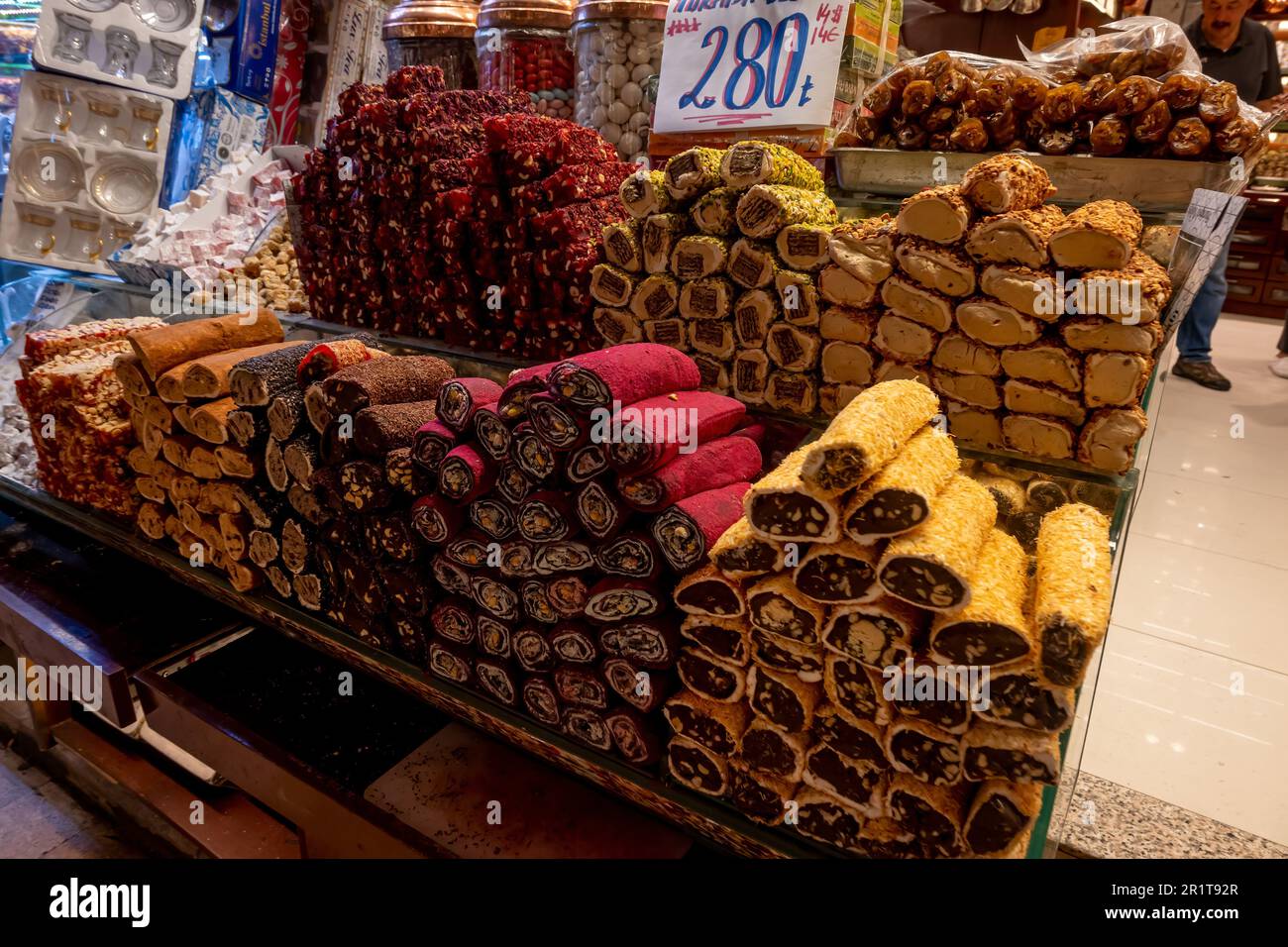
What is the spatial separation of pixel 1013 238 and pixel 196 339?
223cm

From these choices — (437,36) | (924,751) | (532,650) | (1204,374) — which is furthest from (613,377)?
(1204,374)

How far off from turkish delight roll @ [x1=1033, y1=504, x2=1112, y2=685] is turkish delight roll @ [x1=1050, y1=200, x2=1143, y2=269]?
1.84ft

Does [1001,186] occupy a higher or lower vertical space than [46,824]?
higher

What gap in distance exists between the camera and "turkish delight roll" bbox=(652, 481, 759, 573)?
1.42m

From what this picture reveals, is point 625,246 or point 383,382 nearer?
point 383,382

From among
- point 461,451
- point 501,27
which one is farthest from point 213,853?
point 501,27

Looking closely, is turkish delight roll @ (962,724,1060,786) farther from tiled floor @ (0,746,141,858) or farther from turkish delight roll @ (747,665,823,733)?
tiled floor @ (0,746,141,858)

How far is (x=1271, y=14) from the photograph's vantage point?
8.40 m

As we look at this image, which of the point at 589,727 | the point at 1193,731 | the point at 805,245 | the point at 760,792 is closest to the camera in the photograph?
the point at 760,792

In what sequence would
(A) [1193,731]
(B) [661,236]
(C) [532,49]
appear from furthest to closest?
(C) [532,49] → (A) [1193,731] → (B) [661,236]

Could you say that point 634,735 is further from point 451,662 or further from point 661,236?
point 661,236

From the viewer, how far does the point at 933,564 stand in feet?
3.69

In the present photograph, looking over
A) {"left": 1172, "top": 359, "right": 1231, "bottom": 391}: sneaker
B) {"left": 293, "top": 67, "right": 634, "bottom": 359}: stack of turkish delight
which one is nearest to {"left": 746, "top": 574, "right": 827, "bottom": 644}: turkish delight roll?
{"left": 293, "top": 67, "right": 634, "bottom": 359}: stack of turkish delight

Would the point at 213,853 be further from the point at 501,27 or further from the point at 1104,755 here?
the point at 501,27
